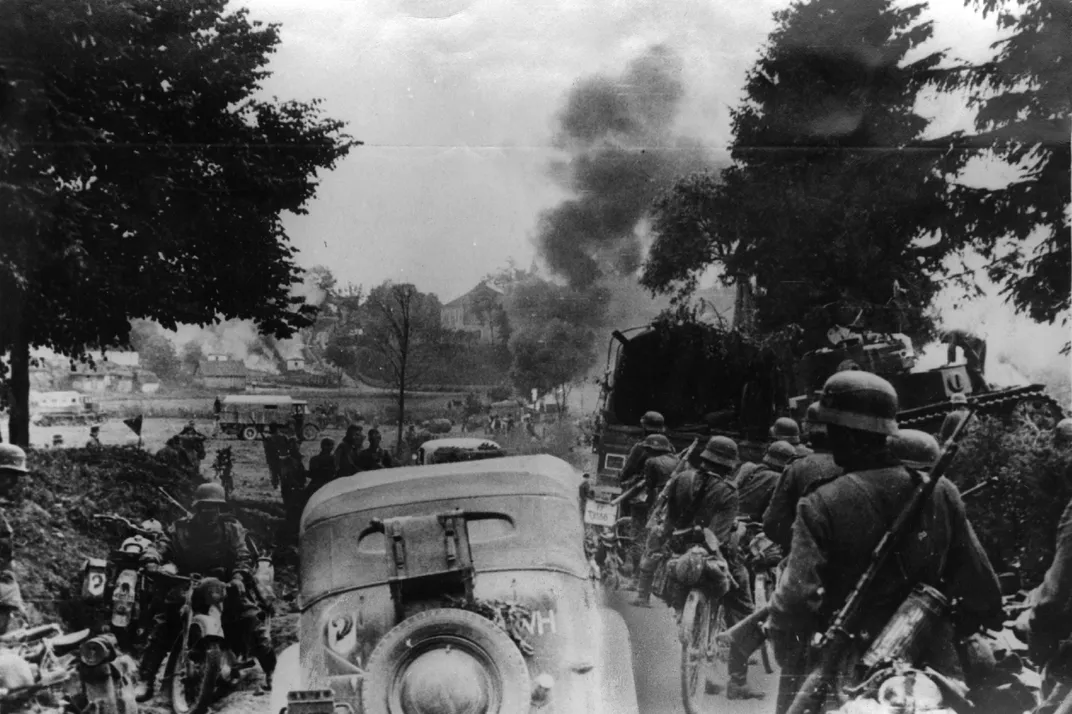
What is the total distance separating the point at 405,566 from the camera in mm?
4594

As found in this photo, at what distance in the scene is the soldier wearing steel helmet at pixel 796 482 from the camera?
186 inches

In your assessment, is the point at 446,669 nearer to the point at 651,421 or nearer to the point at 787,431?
the point at 651,421

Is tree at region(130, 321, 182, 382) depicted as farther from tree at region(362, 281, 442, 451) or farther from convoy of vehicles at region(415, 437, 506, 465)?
convoy of vehicles at region(415, 437, 506, 465)

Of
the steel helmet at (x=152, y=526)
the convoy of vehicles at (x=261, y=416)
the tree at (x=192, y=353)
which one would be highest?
the tree at (x=192, y=353)

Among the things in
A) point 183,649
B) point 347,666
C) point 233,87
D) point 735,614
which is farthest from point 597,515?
point 233,87

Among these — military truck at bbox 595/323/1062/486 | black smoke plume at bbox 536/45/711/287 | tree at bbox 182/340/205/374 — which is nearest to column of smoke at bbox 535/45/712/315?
black smoke plume at bbox 536/45/711/287

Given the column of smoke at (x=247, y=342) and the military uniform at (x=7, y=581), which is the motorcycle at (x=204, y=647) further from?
the column of smoke at (x=247, y=342)

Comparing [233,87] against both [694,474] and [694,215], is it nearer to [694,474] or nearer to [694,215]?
[694,215]

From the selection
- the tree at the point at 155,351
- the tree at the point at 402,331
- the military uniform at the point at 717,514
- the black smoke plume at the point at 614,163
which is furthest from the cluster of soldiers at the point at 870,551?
the tree at the point at 155,351

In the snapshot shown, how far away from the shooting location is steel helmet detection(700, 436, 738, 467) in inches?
200

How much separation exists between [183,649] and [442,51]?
135 inches

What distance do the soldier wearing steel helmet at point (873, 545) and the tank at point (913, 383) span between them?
0.37 m

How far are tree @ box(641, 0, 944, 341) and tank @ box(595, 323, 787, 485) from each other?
229 millimetres

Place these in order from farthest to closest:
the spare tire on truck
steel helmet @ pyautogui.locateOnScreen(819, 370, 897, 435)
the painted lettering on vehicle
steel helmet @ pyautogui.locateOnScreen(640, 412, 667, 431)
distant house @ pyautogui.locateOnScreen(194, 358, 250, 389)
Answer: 1. steel helmet @ pyautogui.locateOnScreen(640, 412, 667, 431)
2. distant house @ pyautogui.locateOnScreen(194, 358, 250, 389)
3. steel helmet @ pyautogui.locateOnScreen(819, 370, 897, 435)
4. the painted lettering on vehicle
5. the spare tire on truck
